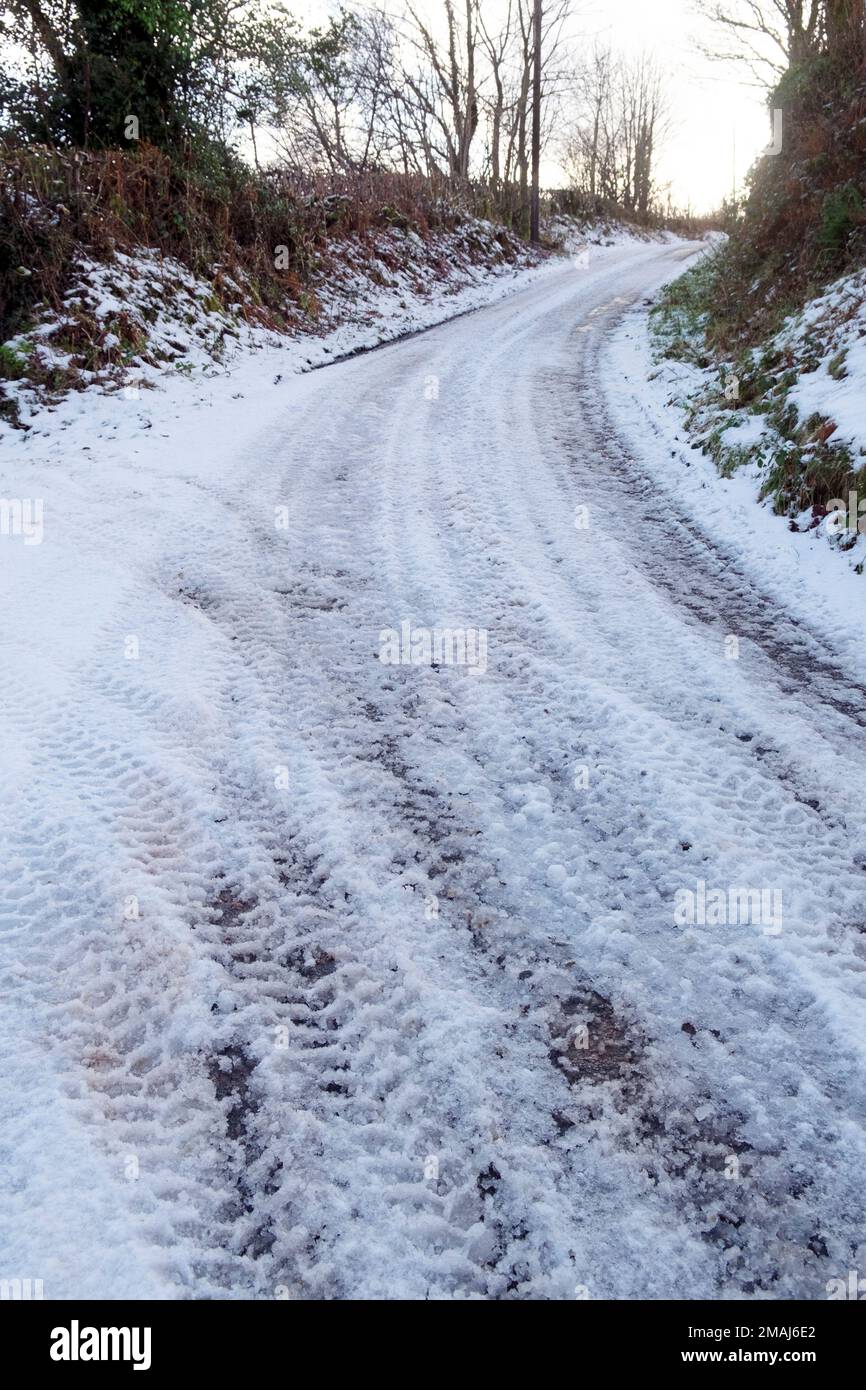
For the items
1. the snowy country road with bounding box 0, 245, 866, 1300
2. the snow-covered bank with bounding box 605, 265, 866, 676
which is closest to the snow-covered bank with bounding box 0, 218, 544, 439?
the snowy country road with bounding box 0, 245, 866, 1300

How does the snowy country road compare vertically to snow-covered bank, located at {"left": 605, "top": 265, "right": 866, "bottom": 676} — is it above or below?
below

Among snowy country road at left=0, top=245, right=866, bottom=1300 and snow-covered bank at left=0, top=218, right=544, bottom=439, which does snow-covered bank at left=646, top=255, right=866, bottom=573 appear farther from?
snow-covered bank at left=0, top=218, right=544, bottom=439

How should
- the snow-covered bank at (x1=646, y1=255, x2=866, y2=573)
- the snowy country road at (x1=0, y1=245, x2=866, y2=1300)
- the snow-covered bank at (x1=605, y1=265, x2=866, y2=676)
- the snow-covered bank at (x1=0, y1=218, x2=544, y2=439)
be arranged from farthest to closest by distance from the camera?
1. the snow-covered bank at (x1=0, y1=218, x2=544, y2=439)
2. the snow-covered bank at (x1=646, y1=255, x2=866, y2=573)
3. the snow-covered bank at (x1=605, y1=265, x2=866, y2=676)
4. the snowy country road at (x1=0, y1=245, x2=866, y2=1300)

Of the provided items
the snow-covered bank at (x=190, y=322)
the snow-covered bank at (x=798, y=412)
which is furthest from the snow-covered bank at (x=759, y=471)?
the snow-covered bank at (x=190, y=322)

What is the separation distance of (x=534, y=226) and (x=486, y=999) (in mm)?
25349

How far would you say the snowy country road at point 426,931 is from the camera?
5.87 ft

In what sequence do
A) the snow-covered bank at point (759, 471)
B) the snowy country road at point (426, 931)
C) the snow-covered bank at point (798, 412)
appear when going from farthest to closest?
the snow-covered bank at point (798, 412) → the snow-covered bank at point (759, 471) → the snowy country road at point (426, 931)

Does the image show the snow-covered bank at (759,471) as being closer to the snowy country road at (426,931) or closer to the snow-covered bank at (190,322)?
the snowy country road at (426,931)

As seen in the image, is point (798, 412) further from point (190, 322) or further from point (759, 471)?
point (190, 322)

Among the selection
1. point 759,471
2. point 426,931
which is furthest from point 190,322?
point 426,931

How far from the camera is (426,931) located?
252cm

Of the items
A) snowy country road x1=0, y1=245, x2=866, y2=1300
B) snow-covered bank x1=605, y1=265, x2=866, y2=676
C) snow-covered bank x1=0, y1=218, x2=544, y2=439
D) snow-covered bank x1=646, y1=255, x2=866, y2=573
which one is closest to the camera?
snowy country road x1=0, y1=245, x2=866, y2=1300

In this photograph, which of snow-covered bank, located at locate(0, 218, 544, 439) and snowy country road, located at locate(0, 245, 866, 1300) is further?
snow-covered bank, located at locate(0, 218, 544, 439)

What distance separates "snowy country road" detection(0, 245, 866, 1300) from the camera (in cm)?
179
